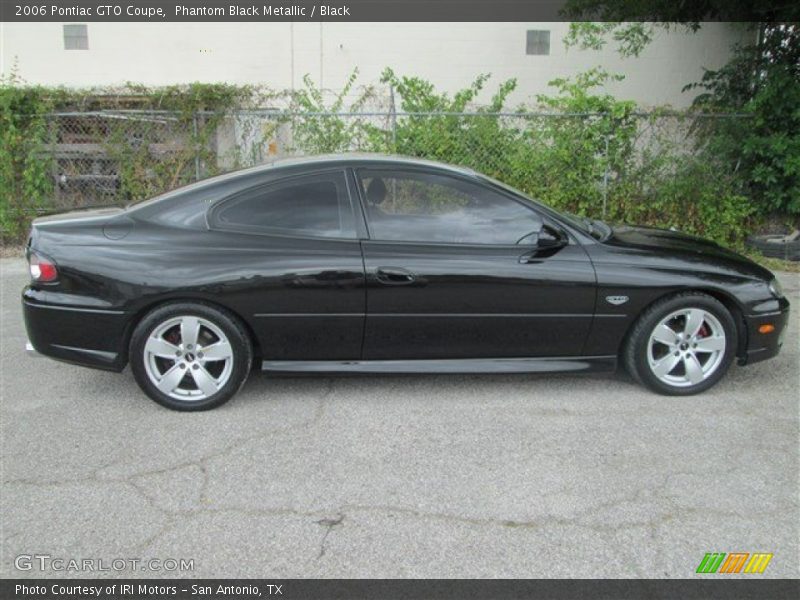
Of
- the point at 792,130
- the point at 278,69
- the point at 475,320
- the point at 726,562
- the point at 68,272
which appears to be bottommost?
the point at 726,562

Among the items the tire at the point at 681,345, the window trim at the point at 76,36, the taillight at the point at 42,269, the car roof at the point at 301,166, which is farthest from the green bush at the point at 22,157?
the tire at the point at 681,345

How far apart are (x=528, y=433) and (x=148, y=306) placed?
232 centimetres

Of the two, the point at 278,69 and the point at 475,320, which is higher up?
the point at 278,69

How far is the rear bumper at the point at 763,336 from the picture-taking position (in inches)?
187

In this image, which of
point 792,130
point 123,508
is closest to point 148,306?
point 123,508

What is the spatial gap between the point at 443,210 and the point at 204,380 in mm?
1785

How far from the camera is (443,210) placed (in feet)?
15.4

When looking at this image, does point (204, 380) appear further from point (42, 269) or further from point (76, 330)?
point (42, 269)

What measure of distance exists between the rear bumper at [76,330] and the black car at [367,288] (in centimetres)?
1

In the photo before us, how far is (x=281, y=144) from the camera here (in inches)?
371

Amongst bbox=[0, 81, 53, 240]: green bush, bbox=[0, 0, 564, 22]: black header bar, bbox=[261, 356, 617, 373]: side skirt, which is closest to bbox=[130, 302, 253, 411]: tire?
bbox=[261, 356, 617, 373]: side skirt

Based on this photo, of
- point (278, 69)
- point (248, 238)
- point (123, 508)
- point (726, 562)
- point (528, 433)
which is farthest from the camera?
point (278, 69)

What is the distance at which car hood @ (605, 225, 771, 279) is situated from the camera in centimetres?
482

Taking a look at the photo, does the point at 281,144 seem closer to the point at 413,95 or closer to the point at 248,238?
the point at 413,95
